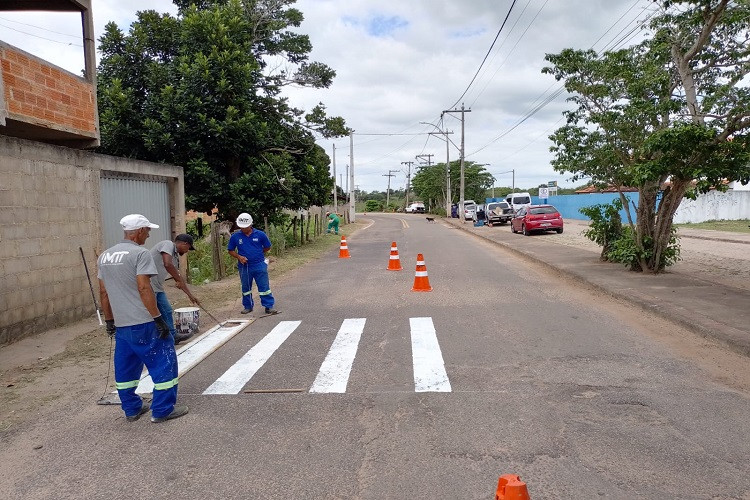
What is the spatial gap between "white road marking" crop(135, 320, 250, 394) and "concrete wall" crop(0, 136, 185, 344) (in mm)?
2187

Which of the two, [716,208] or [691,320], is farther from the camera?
[716,208]

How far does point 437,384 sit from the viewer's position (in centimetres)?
513

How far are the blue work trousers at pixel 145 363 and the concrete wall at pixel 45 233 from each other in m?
3.40

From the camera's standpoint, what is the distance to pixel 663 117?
36.2 ft

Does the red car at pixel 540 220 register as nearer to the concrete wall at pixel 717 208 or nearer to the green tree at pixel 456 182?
the concrete wall at pixel 717 208

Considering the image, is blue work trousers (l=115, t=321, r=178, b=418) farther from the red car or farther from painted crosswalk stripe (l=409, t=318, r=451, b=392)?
the red car

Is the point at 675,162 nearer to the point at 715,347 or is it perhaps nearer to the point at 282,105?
the point at 715,347

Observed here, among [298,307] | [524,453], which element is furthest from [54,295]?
[524,453]

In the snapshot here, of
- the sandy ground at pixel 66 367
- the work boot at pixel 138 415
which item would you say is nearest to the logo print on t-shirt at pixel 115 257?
the work boot at pixel 138 415

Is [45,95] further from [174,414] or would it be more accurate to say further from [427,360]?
[427,360]

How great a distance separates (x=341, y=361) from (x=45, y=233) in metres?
4.73

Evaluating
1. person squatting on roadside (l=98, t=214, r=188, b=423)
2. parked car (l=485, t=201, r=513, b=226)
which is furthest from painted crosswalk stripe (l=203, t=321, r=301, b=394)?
parked car (l=485, t=201, r=513, b=226)

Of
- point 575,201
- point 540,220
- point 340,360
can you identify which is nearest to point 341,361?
point 340,360

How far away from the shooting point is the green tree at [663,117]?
9.09 metres
